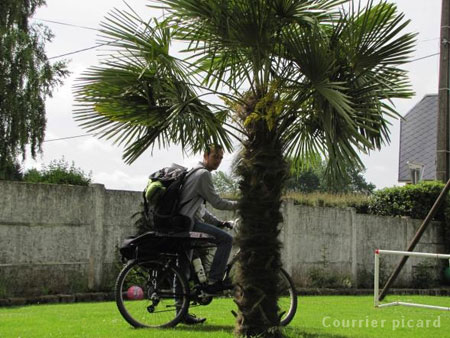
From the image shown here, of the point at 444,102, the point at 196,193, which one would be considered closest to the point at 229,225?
the point at 196,193

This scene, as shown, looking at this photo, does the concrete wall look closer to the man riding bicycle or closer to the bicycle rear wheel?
the bicycle rear wheel

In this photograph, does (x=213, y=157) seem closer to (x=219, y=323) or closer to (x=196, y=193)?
(x=196, y=193)

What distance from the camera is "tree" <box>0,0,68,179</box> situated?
2530cm

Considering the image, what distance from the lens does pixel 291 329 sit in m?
7.59

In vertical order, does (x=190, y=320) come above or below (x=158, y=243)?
below

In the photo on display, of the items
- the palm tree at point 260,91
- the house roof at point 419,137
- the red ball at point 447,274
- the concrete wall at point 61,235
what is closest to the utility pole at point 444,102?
the red ball at point 447,274

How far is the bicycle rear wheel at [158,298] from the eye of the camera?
7371 millimetres

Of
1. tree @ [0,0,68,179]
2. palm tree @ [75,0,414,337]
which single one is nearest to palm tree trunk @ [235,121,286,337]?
palm tree @ [75,0,414,337]

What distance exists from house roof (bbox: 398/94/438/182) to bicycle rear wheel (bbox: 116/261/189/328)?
3306cm

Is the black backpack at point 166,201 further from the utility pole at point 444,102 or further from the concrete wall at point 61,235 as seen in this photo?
the utility pole at point 444,102

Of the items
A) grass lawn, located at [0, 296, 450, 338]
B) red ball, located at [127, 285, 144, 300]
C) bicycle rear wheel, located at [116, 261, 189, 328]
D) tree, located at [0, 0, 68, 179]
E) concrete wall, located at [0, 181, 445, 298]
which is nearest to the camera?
grass lawn, located at [0, 296, 450, 338]

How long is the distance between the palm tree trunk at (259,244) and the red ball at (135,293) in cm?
230

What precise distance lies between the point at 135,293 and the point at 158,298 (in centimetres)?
160

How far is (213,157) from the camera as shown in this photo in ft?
25.7
